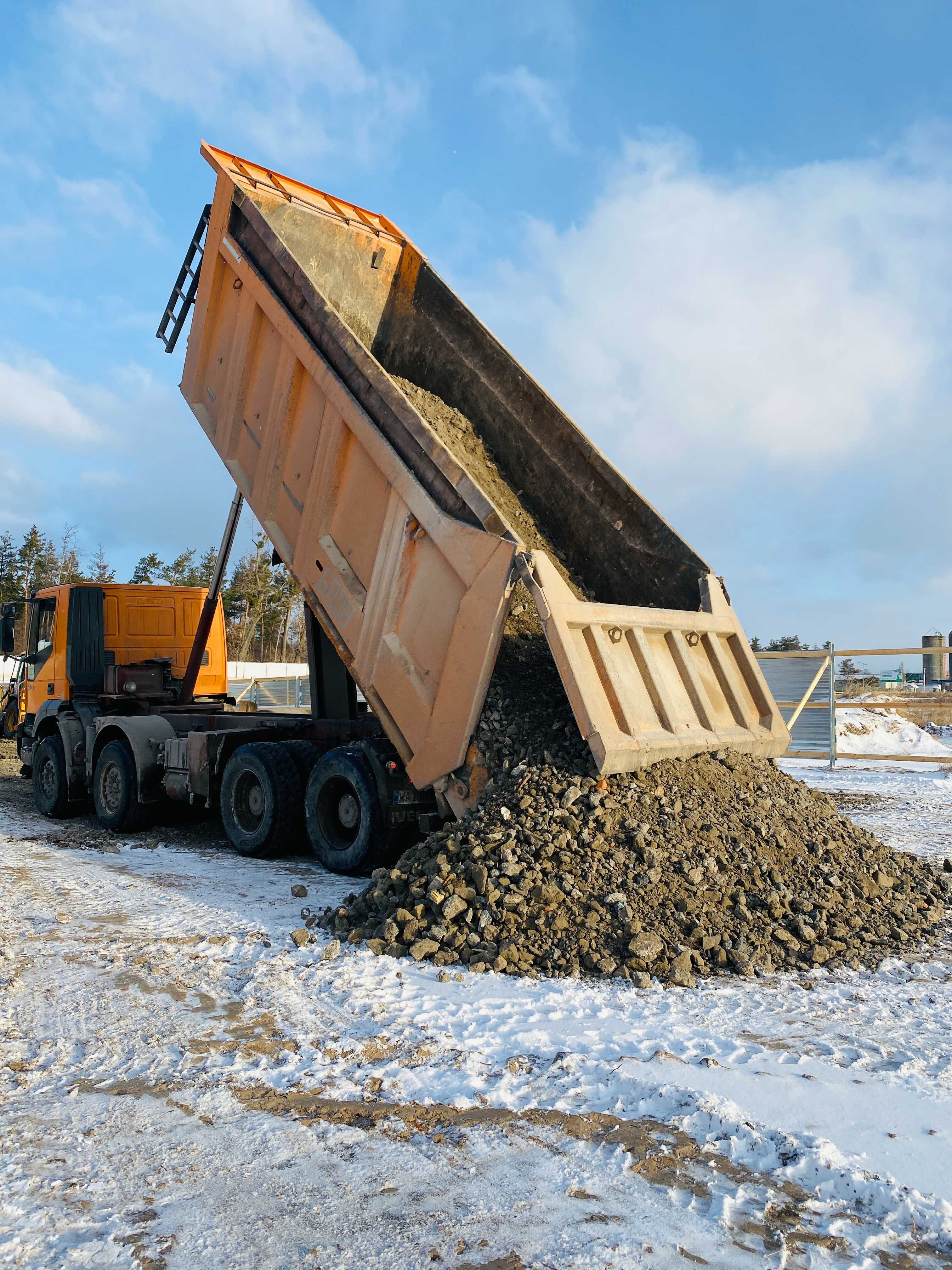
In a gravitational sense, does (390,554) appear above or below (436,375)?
below

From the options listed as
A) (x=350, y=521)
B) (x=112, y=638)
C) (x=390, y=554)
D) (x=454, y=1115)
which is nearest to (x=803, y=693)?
(x=112, y=638)

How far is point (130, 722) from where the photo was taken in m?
9.32

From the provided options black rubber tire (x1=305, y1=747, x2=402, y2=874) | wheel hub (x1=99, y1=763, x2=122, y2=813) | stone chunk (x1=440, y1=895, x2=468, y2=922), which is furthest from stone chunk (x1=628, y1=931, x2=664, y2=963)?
wheel hub (x1=99, y1=763, x2=122, y2=813)

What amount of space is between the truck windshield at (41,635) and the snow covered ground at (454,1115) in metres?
6.27

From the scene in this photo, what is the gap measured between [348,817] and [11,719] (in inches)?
287

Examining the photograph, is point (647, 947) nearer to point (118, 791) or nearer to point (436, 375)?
point (436, 375)

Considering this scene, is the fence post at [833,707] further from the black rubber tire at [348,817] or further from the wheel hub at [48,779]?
the wheel hub at [48,779]

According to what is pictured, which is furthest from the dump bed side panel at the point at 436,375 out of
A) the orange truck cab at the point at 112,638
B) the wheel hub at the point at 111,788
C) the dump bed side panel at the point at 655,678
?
the wheel hub at the point at 111,788

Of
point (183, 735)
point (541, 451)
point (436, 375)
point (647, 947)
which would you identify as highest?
point (436, 375)

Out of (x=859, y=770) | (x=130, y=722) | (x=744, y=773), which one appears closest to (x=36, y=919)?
(x=130, y=722)

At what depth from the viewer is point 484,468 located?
751 cm

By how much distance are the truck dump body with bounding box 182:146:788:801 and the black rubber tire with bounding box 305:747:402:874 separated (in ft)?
1.82

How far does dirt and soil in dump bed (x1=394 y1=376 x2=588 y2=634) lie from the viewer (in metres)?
7.16

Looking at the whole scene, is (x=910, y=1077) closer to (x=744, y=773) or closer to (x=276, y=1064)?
(x=276, y=1064)
